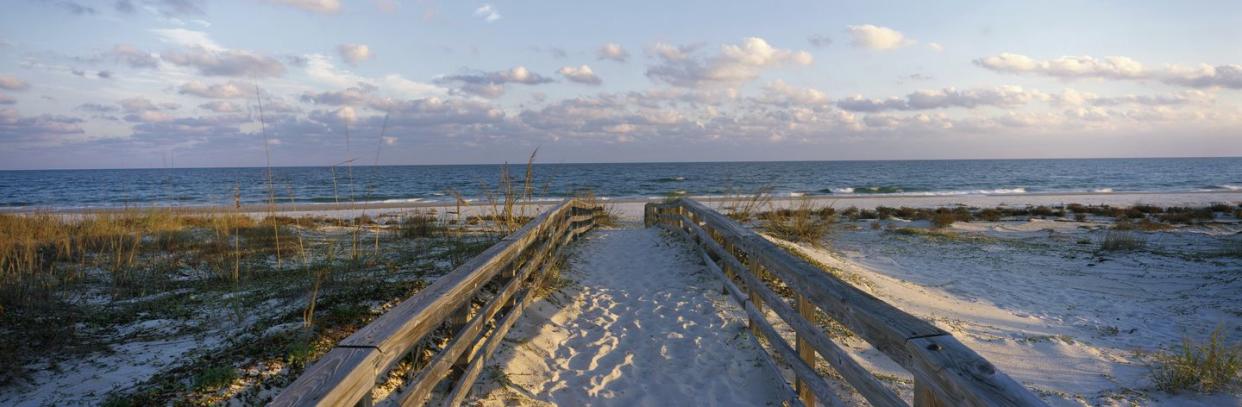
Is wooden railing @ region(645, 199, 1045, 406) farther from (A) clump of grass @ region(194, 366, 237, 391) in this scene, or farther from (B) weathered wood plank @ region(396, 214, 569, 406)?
(A) clump of grass @ region(194, 366, 237, 391)

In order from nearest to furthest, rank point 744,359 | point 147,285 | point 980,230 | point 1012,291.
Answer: point 744,359
point 147,285
point 1012,291
point 980,230

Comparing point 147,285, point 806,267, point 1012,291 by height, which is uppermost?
point 806,267

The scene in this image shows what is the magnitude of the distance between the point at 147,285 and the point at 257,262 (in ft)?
5.16

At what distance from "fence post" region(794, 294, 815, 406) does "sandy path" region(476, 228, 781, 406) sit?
0.93 ft

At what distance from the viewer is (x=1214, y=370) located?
14.2ft

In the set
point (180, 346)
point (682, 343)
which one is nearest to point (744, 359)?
point (682, 343)

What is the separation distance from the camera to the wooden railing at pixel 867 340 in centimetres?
196

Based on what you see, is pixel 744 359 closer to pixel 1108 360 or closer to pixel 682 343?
pixel 682 343

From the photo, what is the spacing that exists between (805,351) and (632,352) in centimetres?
159

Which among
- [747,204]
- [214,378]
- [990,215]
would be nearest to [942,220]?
[990,215]

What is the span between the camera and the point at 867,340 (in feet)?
9.21

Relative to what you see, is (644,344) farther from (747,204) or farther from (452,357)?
(747,204)

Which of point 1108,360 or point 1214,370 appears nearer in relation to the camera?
point 1214,370

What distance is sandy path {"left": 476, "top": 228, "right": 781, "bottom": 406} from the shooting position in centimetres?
409
